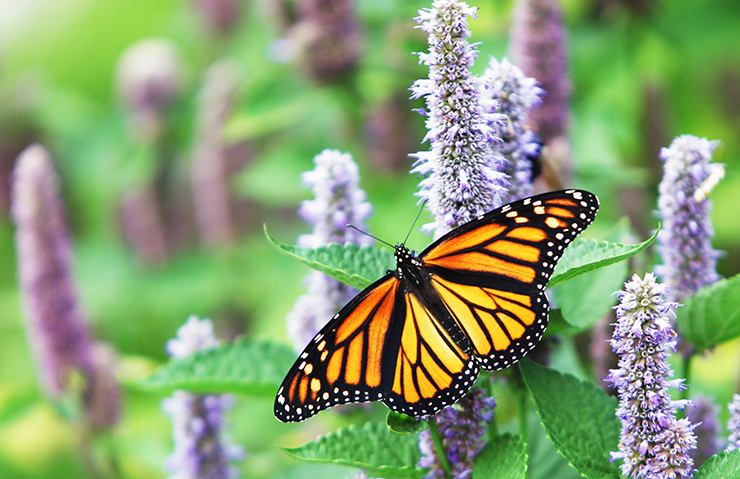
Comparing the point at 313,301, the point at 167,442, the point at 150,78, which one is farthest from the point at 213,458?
the point at 150,78

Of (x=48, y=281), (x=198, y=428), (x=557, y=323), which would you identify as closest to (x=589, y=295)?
A: (x=557, y=323)

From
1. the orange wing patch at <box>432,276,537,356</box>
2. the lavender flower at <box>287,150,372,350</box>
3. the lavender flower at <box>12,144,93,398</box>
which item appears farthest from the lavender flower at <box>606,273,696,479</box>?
the lavender flower at <box>12,144,93,398</box>

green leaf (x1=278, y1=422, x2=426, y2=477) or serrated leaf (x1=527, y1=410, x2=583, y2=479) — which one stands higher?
green leaf (x1=278, y1=422, x2=426, y2=477)

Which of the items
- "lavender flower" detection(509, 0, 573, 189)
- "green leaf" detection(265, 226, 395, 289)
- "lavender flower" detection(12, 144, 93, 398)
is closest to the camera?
"green leaf" detection(265, 226, 395, 289)

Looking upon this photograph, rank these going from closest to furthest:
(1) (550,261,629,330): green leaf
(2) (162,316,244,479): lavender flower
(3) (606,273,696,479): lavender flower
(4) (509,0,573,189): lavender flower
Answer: (3) (606,273,696,479): lavender flower < (1) (550,261,629,330): green leaf < (2) (162,316,244,479): lavender flower < (4) (509,0,573,189): lavender flower

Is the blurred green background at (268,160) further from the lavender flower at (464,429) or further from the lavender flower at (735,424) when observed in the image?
the lavender flower at (735,424)

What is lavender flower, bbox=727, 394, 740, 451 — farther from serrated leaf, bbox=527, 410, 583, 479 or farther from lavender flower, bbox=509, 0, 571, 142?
lavender flower, bbox=509, 0, 571, 142

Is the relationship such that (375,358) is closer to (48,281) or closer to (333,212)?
(333,212)
